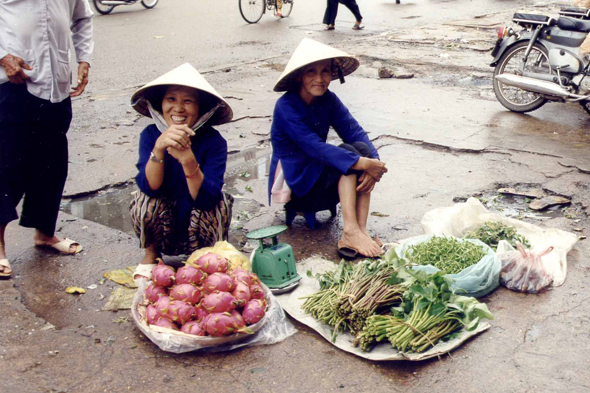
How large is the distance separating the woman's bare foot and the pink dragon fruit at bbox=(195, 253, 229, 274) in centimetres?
94

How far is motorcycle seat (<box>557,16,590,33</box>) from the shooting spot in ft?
19.6

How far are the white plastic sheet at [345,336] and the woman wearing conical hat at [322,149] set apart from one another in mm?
471

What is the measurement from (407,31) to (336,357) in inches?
388

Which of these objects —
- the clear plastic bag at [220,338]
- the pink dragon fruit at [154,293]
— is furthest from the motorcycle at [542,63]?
the pink dragon fruit at [154,293]

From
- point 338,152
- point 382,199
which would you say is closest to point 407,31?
point 382,199

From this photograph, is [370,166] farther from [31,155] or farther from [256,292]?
[31,155]

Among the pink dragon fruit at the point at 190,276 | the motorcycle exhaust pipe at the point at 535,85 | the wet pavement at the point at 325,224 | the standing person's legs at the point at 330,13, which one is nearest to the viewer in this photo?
the wet pavement at the point at 325,224

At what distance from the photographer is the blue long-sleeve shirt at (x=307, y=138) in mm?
3516

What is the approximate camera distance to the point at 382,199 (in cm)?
433

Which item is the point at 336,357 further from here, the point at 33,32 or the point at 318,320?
the point at 33,32

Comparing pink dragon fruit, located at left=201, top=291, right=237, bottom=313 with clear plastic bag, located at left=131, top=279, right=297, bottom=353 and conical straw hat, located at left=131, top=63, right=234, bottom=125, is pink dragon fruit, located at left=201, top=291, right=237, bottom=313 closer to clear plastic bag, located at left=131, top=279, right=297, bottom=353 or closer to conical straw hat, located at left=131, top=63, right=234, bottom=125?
clear plastic bag, located at left=131, top=279, right=297, bottom=353

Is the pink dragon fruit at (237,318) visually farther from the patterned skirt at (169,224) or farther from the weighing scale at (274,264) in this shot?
the patterned skirt at (169,224)

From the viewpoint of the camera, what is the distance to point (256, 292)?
2.74m

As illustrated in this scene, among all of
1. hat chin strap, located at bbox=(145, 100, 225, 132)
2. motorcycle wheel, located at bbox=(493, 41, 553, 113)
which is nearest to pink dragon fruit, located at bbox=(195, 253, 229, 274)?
hat chin strap, located at bbox=(145, 100, 225, 132)
